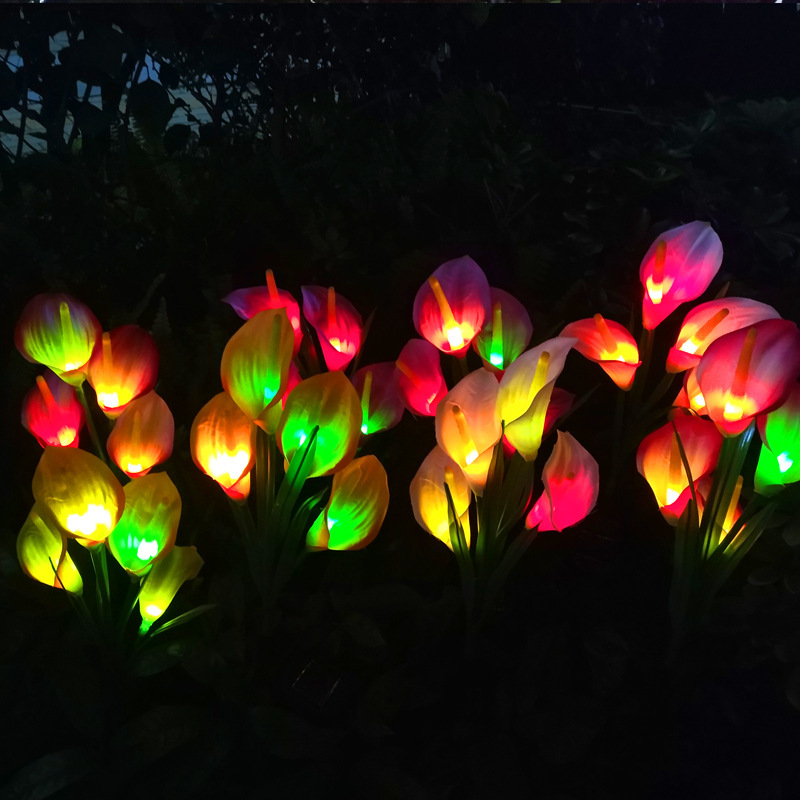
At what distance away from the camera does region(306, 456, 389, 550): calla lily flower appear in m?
0.63

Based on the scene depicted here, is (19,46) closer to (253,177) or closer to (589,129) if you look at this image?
(253,177)

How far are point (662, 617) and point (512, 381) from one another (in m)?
0.32

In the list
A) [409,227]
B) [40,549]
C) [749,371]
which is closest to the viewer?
[749,371]

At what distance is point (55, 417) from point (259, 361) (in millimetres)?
223

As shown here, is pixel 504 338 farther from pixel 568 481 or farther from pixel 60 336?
pixel 60 336

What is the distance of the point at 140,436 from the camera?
25.3 inches

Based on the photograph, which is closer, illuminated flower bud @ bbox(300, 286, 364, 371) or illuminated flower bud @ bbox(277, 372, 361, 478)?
illuminated flower bud @ bbox(277, 372, 361, 478)

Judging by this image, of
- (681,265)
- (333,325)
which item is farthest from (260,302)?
(681,265)

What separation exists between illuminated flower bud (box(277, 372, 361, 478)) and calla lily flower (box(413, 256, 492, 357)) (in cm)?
14

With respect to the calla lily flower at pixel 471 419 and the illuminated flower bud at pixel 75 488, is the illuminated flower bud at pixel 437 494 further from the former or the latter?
the illuminated flower bud at pixel 75 488

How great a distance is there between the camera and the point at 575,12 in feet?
2.82

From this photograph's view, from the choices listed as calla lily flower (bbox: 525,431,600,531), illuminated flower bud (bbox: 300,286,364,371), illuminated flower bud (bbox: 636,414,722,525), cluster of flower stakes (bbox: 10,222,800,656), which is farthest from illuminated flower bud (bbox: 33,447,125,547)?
illuminated flower bud (bbox: 636,414,722,525)

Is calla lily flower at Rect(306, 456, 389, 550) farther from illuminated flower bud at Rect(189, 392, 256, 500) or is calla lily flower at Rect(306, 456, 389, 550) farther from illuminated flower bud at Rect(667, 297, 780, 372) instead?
illuminated flower bud at Rect(667, 297, 780, 372)

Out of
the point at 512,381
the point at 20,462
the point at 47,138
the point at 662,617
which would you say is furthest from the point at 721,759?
the point at 47,138
